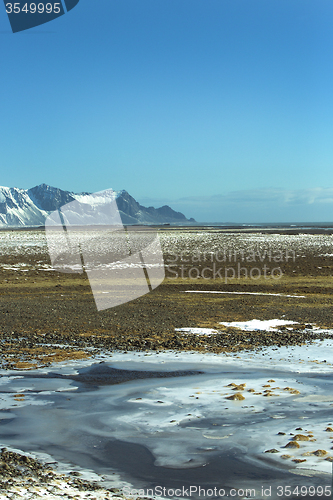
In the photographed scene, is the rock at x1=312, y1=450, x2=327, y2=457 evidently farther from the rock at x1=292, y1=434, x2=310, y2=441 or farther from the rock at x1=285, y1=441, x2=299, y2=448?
the rock at x1=292, y1=434, x2=310, y2=441

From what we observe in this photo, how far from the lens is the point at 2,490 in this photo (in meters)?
4.33

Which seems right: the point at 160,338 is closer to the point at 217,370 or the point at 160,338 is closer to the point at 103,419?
the point at 217,370

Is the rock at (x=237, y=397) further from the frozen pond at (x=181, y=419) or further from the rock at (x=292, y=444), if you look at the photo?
the rock at (x=292, y=444)

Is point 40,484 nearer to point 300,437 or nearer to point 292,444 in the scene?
point 292,444

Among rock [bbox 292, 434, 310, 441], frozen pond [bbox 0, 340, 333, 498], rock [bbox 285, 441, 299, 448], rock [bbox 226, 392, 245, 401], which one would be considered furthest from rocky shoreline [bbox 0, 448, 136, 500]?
rock [bbox 226, 392, 245, 401]

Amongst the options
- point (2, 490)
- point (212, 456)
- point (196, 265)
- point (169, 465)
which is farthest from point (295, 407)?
point (196, 265)

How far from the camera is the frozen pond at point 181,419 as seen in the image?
495 cm

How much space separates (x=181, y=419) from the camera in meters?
6.47

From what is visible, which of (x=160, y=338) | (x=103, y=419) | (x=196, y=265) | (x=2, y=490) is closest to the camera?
(x=2, y=490)

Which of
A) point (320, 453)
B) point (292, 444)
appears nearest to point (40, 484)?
point (292, 444)

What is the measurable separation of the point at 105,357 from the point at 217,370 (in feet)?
8.49

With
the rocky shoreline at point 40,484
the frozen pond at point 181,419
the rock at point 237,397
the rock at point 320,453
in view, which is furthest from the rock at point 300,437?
the rocky shoreline at point 40,484

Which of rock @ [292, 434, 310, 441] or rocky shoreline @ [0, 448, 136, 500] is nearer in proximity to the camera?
rocky shoreline @ [0, 448, 136, 500]

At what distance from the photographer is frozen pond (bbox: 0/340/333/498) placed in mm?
4945
